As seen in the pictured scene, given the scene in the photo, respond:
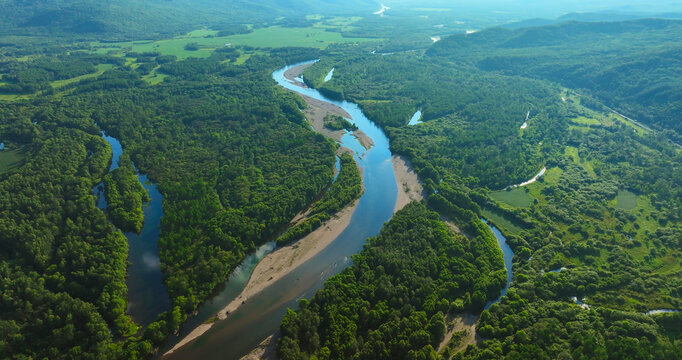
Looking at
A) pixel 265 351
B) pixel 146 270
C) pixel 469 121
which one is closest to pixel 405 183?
pixel 469 121

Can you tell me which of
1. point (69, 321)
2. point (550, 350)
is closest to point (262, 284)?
point (69, 321)

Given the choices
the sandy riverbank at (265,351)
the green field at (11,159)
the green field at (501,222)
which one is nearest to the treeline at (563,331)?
the green field at (501,222)

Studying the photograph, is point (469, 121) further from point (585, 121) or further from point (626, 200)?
point (626, 200)

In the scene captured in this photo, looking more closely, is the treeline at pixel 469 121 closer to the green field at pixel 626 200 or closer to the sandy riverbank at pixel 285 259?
the green field at pixel 626 200

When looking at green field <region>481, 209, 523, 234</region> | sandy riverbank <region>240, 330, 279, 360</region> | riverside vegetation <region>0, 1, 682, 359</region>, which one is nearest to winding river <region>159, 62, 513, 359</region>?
sandy riverbank <region>240, 330, 279, 360</region>

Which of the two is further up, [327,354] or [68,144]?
[68,144]

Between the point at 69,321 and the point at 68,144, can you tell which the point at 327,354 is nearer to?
the point at 69,321
